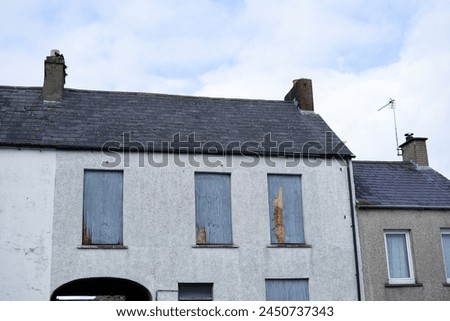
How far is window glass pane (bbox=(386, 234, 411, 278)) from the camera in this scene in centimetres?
2003

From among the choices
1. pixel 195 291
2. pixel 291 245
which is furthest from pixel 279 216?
pixel 195 291

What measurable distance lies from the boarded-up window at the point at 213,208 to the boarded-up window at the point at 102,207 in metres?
2.31

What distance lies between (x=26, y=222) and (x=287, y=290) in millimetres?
7675

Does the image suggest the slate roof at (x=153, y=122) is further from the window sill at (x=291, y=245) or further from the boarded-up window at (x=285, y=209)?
the window sill at (x=291, y=245)

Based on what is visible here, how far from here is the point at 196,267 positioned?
18.3 metres

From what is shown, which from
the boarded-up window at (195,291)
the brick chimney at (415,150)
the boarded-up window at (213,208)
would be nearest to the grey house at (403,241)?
the brick chimney at (415,150)

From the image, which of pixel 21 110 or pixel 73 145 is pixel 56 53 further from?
pixel 73 145

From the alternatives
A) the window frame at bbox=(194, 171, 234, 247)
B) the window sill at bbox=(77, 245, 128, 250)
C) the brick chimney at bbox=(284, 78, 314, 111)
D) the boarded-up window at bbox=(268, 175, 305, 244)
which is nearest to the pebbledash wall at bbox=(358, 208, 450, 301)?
the boarded-up window at bbox=(268, 175, 305, 244)

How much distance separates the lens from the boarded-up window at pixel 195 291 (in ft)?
59.8

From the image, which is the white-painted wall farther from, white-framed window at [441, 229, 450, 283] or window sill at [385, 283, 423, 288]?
white-framed window at [441, 229, 450, 283]

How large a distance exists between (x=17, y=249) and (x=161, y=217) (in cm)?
403

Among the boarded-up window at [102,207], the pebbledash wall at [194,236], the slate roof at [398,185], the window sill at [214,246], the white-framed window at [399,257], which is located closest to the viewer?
the pebbledash wall at [194,236]

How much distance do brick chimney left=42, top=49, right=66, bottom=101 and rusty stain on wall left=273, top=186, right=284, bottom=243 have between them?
770cm
